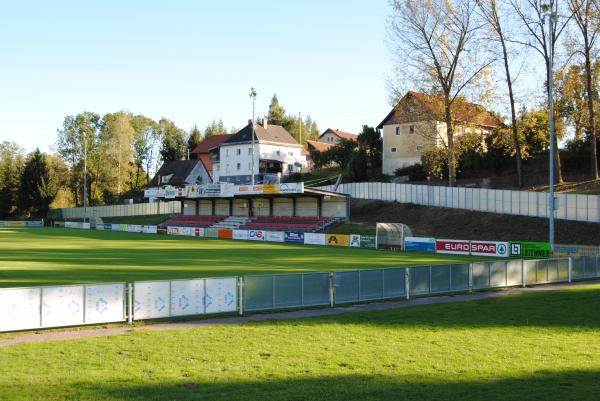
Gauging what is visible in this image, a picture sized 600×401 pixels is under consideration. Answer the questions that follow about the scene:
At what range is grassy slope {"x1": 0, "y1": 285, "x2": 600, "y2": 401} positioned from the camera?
10195mm

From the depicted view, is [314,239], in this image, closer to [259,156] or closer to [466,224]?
[466,224]

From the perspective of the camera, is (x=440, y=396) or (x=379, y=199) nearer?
(x=440, y=396)

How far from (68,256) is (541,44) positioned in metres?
43.9

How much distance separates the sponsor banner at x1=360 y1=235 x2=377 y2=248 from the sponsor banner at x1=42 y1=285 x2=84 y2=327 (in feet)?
124

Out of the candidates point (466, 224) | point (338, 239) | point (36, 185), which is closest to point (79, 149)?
point (36, 185)

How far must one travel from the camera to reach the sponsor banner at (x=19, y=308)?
14938 mm

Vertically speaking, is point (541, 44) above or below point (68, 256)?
above

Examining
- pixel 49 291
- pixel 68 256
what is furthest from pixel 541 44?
pixel 49 291

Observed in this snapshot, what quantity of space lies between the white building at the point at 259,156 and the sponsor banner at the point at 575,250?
5731 cm

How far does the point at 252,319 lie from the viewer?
1795cm

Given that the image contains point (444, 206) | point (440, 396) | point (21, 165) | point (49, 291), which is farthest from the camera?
point (21, 165)

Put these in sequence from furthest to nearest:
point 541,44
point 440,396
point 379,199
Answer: point 379,199 → point 541,44 → point 440,396

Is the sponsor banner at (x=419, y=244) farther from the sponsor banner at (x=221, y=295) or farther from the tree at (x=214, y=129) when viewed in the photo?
the tree at (x=214, y=129)

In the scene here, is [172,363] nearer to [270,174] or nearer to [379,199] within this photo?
[379,199]
